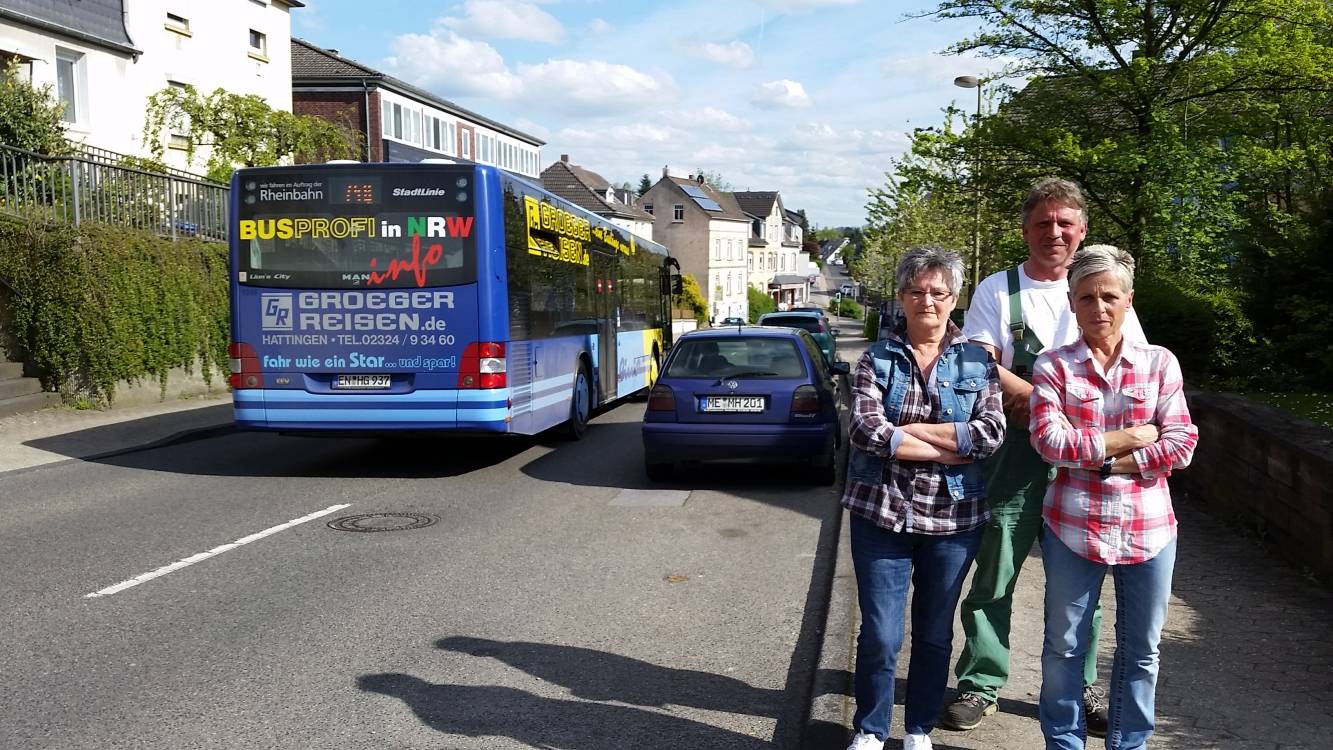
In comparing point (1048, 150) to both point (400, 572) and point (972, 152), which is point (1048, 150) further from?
point (400, 572)

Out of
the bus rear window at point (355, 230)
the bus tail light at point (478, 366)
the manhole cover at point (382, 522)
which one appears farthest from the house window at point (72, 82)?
the manhole cover at point (382, 522)

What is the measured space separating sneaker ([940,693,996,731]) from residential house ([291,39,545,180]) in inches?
1509

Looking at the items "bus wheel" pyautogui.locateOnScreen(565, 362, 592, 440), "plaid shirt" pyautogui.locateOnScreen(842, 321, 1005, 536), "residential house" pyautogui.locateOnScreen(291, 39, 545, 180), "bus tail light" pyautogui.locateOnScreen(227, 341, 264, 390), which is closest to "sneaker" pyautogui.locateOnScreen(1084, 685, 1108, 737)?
"plaid shirt" pyautogui.locateOnScreen(842, 321, 1005, 536)

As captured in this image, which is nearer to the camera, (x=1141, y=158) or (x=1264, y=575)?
(x=1264, y=575)

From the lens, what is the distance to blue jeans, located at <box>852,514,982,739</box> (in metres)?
3.65

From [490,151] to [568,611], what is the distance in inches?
2003

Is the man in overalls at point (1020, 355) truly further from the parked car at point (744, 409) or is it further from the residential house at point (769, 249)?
the residential house at point (769, 249)

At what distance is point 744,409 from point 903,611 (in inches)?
250

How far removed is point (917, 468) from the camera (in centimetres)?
357

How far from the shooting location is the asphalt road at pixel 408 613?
4355 mm

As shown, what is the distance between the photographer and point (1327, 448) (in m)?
5.96

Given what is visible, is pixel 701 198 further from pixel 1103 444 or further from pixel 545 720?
pixel 1103 444

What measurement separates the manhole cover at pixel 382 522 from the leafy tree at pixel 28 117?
14388 millimetres

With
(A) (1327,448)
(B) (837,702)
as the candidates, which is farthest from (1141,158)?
(B) (837,702)
